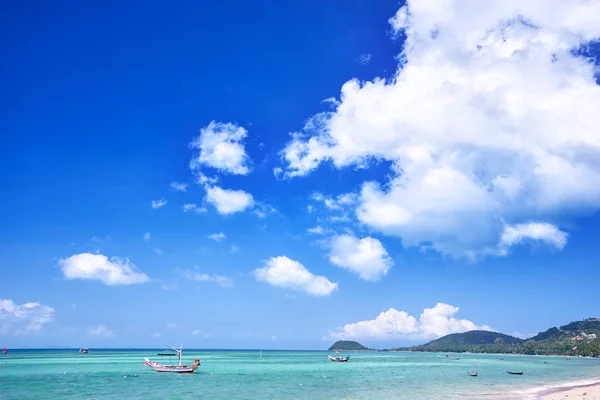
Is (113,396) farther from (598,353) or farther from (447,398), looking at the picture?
(598,353)

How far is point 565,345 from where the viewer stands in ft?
638

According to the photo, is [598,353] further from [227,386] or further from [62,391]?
[62,391]

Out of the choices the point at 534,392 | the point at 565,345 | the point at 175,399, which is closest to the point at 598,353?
the point at 565,345

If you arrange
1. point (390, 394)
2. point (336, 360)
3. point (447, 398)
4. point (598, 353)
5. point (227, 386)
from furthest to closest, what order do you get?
point (598, 353) < point (336, 360) < point (227, 386) < point (390, 394) < point (447, 398)

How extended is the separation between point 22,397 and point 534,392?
46.9 m

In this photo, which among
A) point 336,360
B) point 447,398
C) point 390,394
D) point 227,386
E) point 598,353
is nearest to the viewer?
point 447,398

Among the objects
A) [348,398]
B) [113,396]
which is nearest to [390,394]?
[348,398]

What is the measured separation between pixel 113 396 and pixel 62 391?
25.7ft

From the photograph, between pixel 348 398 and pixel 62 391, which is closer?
pixel 348 398

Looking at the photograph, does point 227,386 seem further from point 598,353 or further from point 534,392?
point 598,353

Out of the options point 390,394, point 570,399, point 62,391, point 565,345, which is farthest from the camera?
point 565,345

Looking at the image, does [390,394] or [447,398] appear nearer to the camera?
[447,398]

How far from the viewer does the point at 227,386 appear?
48969 mm

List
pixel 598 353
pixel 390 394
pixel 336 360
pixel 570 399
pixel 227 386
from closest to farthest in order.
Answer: pixel 570 399 < pixel 390 394 < pixel 227 386 < pixel 336 360 < pixel 598 353
